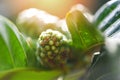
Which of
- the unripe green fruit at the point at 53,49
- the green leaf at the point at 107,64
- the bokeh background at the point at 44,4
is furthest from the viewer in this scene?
the bokeh background at the point at 44,4

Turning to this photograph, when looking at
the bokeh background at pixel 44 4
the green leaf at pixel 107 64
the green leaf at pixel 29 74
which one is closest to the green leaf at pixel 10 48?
the green leaf at pixel 29 74

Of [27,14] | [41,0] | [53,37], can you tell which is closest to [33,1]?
[41,0]

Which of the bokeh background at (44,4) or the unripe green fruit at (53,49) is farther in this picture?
the bokeh background at (44,4)

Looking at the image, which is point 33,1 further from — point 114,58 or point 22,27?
point 114,58

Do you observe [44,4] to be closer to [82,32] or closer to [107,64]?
[82,32]

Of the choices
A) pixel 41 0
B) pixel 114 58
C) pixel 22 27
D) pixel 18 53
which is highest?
pixel 41 0

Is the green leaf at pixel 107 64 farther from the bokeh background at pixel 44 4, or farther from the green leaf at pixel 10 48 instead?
the bokeh background at pixel 44 4

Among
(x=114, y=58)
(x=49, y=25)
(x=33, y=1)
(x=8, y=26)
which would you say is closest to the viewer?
(x=114, y=58)

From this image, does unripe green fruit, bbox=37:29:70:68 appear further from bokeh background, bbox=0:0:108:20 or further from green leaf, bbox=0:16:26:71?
bokeh background, bbox=0:0:108:20
